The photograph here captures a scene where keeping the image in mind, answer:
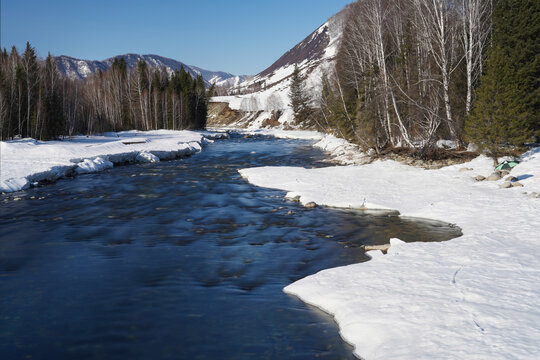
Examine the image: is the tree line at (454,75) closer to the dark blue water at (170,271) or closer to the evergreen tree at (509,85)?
the evergreen tree at (509,85)

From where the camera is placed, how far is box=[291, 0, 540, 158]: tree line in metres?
18.0

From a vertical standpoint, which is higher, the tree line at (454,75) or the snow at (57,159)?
the tree line at (454,75)

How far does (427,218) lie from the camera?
40.5 ft

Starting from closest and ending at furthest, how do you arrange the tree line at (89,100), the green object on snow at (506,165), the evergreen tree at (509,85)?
the green object on snow at (506,165)
the evergreen tree at (509,85)
the tree line at (89,100)

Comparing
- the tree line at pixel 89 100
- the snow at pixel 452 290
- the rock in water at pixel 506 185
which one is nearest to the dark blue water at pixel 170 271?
the snow at pixel 452 290

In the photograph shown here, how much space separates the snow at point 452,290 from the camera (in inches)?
196

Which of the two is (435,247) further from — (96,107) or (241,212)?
(96,107)

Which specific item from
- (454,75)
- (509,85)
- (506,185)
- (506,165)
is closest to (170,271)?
(506,185)

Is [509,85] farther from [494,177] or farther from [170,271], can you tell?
[170,271]

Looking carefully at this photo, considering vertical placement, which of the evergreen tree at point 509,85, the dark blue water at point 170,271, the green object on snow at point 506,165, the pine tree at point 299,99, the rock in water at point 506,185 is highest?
the pine tree at point 299,99

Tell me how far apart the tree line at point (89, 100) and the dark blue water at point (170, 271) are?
29238mm

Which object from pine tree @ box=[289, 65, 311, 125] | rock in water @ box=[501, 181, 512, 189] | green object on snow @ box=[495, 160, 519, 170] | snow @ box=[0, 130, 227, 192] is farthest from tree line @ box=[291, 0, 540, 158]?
pine tree @ box=[289, 65, 311, 125]

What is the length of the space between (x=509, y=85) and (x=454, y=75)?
313 inches

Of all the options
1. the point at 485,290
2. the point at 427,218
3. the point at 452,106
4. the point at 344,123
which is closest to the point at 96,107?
the point at 344,123
